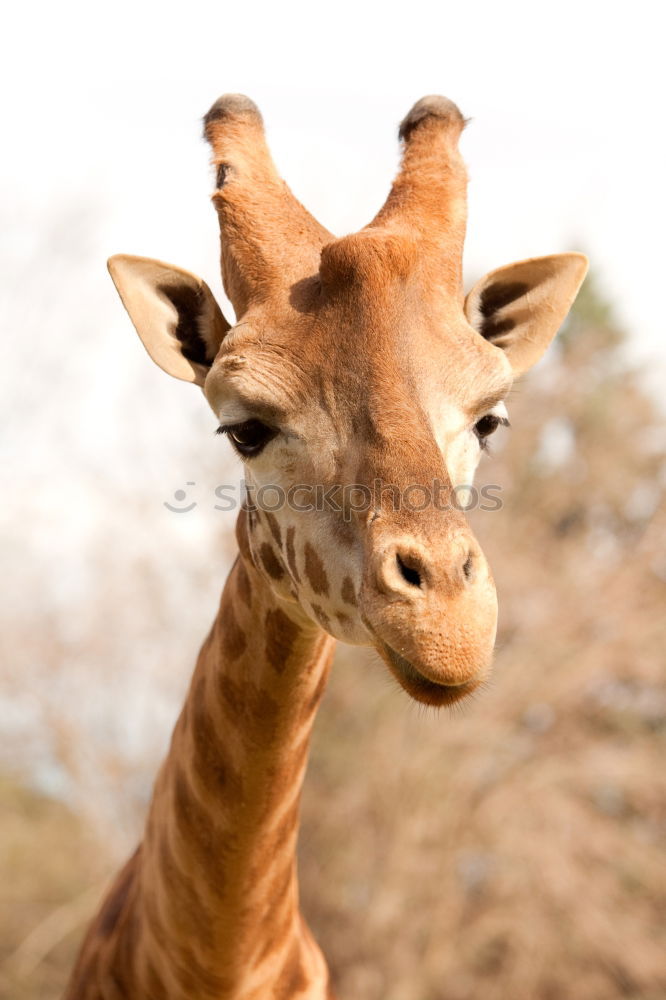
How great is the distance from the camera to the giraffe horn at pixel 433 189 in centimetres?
329

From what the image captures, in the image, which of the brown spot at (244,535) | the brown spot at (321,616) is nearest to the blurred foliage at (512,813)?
the brown spot at (244,535)

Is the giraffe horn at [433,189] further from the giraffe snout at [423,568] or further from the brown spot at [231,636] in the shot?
the brown spot at [231,636]

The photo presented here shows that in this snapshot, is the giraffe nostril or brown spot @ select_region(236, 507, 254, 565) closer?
the giraffe nostril

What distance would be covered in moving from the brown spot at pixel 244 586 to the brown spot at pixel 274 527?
356 millimetres

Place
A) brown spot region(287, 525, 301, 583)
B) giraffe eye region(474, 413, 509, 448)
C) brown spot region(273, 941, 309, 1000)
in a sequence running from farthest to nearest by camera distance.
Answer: brown spot region(273, 941, 309, 1000)
giraffe eye region(474, 413, 509, 448)
brown spot region(287, 525, 301, 583)

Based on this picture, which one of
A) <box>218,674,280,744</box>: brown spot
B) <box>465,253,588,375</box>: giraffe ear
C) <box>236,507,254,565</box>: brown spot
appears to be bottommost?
<box>218,674,280,744</box>: brown spot

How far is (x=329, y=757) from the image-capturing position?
717 inches

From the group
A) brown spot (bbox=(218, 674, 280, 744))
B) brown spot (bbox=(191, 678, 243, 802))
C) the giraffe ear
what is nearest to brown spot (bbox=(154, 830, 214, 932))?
brown spot (bbox=(191, 678, 243, 802))

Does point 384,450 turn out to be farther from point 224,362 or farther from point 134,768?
point 134,768

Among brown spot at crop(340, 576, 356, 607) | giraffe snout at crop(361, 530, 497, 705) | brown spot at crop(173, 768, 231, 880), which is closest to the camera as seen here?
giraffe snout at crop(361, 530, 497, 705)

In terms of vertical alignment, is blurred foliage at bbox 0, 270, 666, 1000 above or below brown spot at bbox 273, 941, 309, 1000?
below

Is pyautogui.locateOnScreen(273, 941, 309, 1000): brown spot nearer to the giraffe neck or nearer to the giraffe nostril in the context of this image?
the giraffe neck

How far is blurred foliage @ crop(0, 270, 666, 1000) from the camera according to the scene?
17328mm

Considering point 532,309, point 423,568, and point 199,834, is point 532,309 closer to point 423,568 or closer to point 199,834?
point 423,568
